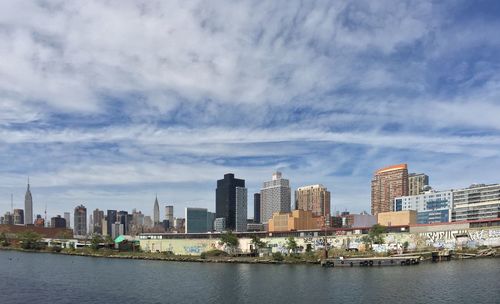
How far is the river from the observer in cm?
6122

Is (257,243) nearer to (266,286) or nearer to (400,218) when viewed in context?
(400,218)

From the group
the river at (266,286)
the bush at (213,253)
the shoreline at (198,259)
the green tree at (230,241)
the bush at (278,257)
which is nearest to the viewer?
the river at (266,286)

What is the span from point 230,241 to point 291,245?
68.8 ft

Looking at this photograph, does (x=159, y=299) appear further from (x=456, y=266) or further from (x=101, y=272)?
(x=456, y=266)

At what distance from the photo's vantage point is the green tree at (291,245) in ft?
427

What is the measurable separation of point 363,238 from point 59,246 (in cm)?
13667

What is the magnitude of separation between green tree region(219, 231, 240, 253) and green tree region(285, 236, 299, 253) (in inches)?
709

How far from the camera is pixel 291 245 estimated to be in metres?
130

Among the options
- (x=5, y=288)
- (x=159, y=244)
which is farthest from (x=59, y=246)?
(x=5, y=288)

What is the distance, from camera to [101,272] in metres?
102

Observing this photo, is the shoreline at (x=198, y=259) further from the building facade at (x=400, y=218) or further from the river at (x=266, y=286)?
the building facade at (x=400, y=218)

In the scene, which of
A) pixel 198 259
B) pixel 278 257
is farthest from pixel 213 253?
pixel 278 257

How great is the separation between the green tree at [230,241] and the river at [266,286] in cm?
4122

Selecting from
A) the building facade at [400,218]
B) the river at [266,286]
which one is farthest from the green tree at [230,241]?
the building facade at [400,218]
